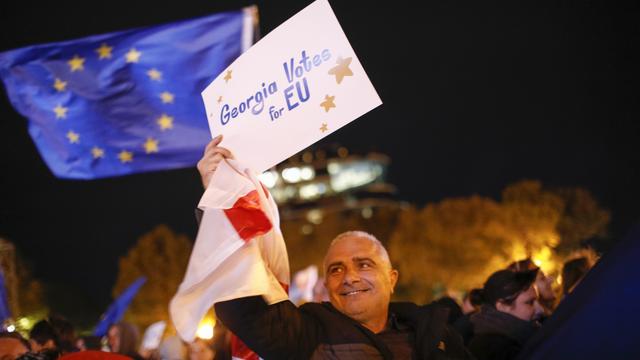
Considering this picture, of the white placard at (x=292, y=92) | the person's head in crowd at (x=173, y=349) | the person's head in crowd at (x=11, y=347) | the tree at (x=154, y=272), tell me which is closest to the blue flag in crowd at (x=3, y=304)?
the person's head in crowd at (x=173, y=349)

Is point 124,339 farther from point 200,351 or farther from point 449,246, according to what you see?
point 449,246

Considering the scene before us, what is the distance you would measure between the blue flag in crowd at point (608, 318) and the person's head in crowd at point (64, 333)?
607 centimetres

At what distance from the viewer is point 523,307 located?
5543 mm

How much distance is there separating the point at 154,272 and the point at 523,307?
59.8 meters

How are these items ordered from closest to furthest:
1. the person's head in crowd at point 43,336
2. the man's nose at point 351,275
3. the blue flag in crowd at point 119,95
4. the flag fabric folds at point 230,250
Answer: the flag fabric folds at point 230,250 < the man's nose at point 351,275 < the person's head in crowd at point 43,336 < the blue flag in crowd at point 119,95

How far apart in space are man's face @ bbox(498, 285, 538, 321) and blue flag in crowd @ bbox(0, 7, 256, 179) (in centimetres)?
604

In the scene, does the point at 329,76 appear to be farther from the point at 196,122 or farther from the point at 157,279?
the point at 157,279

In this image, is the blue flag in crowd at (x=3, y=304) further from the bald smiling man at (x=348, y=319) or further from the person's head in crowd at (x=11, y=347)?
the bald smiling man at (x=348, y=319)

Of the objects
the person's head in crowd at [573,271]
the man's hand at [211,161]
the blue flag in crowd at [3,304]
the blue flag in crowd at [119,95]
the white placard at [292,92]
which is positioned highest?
the blue flag in crowd at [119,95]

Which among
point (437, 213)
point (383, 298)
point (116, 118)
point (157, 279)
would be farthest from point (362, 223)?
point (383, 298)

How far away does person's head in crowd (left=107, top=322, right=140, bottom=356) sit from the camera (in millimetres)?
8242

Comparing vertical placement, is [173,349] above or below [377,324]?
below

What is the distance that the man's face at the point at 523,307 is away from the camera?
5512mm

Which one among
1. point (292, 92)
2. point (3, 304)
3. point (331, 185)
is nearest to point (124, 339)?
point (3, 304)
